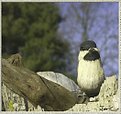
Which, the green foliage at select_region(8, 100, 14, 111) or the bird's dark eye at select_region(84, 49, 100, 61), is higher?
the bird's dark eye at select_region(84, 49, 100, 61)

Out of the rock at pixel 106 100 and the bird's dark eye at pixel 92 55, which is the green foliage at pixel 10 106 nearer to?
the rock at pixel 106 100

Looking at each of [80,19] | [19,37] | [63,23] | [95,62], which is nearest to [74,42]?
[80,19]

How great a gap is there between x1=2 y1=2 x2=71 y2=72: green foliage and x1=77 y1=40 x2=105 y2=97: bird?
289 cm

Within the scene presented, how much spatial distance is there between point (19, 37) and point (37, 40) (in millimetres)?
304

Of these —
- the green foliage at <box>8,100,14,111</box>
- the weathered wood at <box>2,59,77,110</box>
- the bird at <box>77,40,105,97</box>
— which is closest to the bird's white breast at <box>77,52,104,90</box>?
the bird at <box>77,40,105,97</box>

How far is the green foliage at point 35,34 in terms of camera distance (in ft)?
19.7

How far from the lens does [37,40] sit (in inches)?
249

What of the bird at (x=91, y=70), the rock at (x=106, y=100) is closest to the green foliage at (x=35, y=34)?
the bird at (x=91, y=70)

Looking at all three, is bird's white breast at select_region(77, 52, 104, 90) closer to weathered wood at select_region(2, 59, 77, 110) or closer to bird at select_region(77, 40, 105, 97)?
bird at select_region(77, 40, 105, 97)

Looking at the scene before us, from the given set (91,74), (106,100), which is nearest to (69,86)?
(91,74)

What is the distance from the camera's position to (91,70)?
114 inches

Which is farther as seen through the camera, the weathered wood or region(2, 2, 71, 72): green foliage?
region(2, 2, 71, 72): green foliage

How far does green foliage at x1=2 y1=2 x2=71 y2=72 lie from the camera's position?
601cm

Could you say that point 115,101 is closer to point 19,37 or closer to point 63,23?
point 63,23
